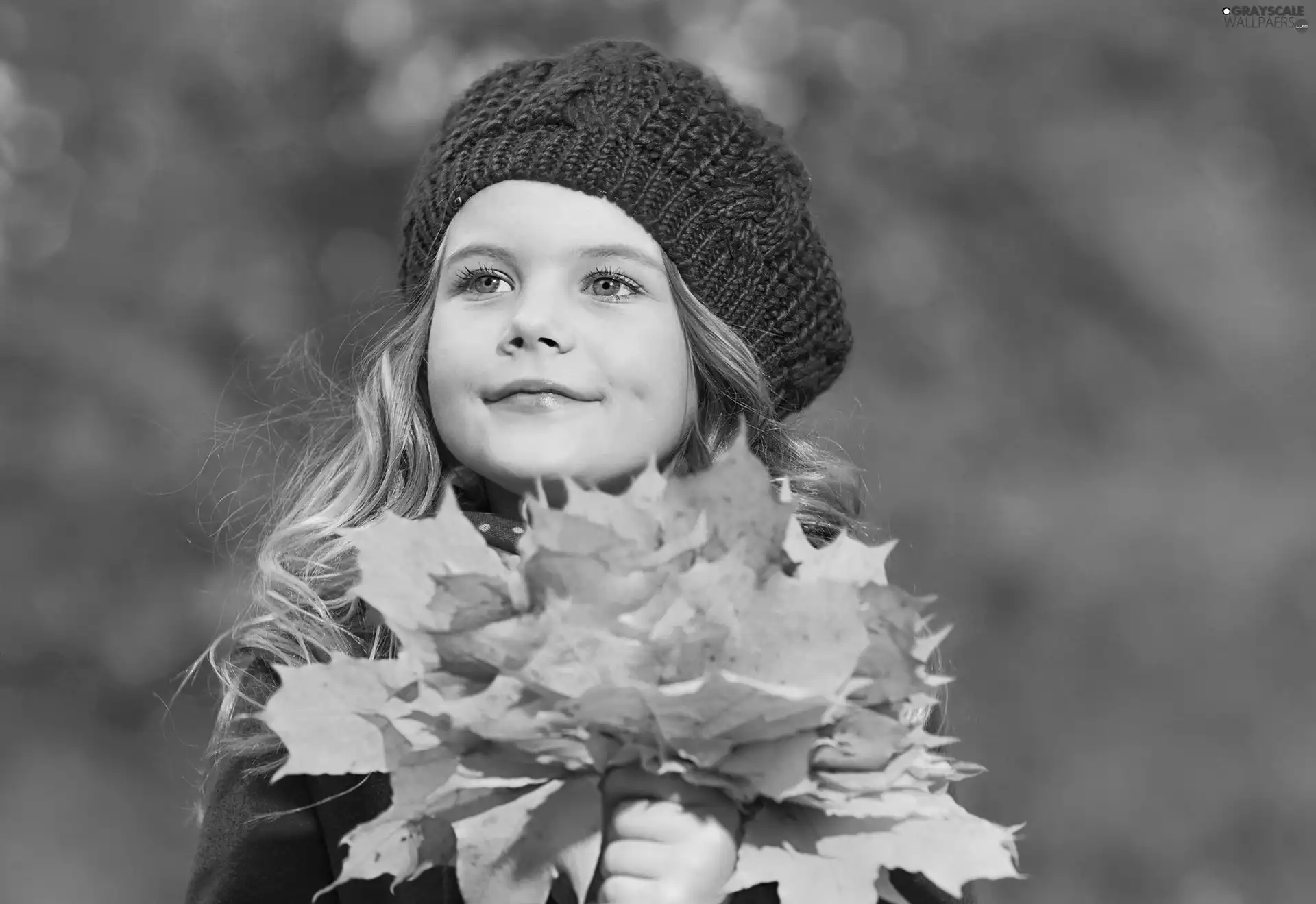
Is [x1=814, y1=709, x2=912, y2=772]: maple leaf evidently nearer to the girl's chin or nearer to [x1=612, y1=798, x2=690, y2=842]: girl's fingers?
[x1=612, y1=798, x2=690, y2=842]: girl's fingers

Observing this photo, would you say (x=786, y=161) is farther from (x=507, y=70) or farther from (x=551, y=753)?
(x=551, y=753)

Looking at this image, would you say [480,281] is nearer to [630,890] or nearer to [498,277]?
[498,277]

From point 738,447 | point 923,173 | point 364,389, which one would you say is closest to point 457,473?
point 364,389

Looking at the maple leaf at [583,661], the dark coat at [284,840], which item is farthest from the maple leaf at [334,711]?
the dark coat at [284,840]

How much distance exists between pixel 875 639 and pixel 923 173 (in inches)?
110

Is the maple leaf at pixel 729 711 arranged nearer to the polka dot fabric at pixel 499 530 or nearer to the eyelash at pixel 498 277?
the polka dot fabric at pixel 499 530

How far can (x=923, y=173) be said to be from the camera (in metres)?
3.65

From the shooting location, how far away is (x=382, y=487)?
171cm

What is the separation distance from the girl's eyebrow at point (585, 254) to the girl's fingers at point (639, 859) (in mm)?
673

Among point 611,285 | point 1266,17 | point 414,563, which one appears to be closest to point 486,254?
point 611,285

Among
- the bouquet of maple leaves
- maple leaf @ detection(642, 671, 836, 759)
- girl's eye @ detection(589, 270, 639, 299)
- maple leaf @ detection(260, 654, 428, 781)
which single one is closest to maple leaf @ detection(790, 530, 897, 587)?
the bouquet of maple leaves

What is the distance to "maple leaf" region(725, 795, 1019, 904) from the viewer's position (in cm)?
99

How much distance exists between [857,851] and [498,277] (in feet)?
2.49

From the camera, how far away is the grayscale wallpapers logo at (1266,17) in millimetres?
3564
